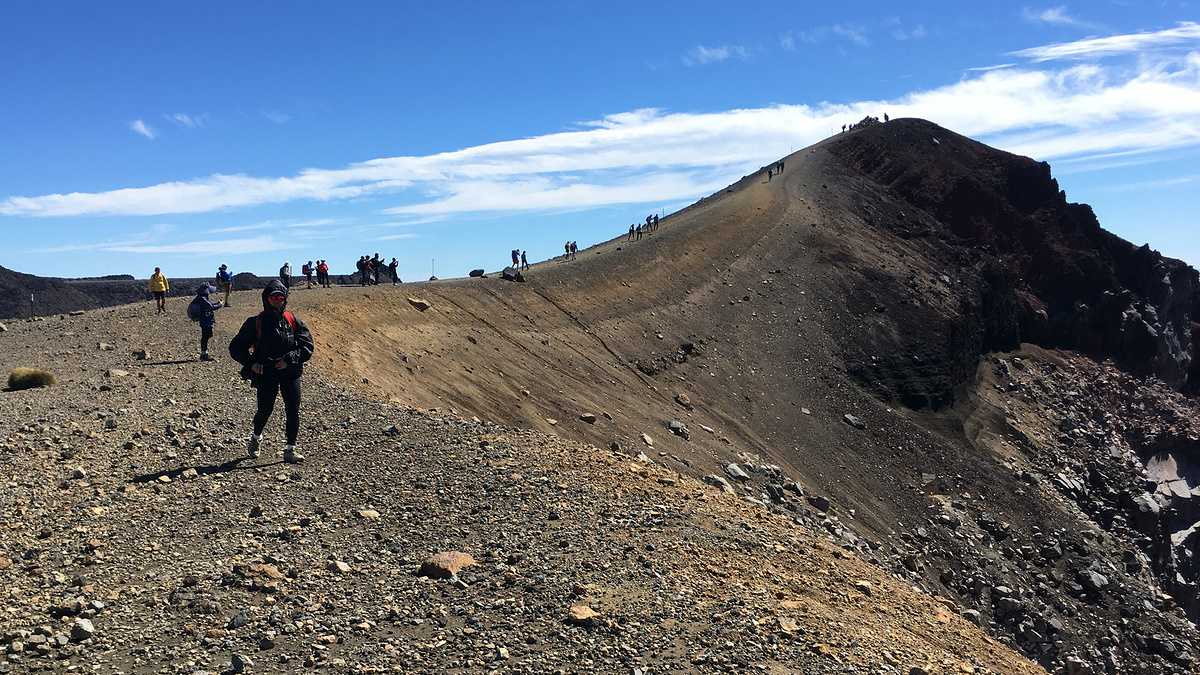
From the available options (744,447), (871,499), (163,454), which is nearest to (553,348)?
(744,447)

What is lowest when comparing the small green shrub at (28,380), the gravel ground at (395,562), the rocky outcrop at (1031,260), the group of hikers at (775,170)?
the gravel ground at (395,562)

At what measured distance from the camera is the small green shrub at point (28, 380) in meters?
13.3

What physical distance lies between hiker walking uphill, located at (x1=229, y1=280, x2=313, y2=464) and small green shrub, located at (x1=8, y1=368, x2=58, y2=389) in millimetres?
6352

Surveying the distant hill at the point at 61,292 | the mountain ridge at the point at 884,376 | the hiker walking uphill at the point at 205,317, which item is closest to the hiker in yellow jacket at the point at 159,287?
the mountain ridge at the point at 884,376

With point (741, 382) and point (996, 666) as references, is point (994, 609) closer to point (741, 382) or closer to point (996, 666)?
point (741, 382)

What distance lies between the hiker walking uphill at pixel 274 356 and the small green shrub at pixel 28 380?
250 inches

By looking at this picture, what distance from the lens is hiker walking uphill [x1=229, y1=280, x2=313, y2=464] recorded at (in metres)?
9.23

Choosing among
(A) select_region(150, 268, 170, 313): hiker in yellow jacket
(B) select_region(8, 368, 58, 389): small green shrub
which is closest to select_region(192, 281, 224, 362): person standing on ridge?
(B) select_region(8, 368, 58, 389): small green shrub

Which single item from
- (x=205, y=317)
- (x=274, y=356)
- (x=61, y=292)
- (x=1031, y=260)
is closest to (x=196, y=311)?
(x=205, y=317)

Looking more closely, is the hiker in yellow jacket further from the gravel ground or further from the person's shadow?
the person's shadow

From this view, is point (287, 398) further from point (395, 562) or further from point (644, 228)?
point (644, 228)

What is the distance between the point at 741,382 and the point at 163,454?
81.8 ft

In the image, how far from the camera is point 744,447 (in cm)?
2592

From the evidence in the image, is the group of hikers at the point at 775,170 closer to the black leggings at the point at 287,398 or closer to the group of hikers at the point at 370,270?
the group of hikers at the point at 370,270
